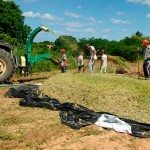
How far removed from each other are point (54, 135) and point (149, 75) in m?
5.28

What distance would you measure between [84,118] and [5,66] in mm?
5027

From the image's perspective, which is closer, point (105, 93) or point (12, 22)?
point (105, 93)

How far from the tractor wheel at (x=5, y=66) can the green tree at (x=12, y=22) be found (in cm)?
1969

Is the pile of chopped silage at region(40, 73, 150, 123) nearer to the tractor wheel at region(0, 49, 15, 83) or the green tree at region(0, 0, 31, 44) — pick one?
the tractor wheel at region(0, 49, 15, 83)

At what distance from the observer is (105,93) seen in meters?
7.62

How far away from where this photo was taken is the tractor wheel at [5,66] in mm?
Answer: 10633

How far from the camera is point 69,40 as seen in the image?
15164 mm

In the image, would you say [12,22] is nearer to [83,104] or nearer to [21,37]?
[21,37]

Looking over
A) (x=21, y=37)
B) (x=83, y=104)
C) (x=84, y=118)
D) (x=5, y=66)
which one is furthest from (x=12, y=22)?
(x=84, y=118)

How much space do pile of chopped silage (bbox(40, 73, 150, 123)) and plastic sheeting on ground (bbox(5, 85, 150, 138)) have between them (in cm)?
35

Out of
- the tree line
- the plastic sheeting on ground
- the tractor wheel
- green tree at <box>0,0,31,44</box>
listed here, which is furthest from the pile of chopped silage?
green tree at <box>0,0,31,44</box>

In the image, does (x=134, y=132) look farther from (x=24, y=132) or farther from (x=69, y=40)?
(x=69, y=40)

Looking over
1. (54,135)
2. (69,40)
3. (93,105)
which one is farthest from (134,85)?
(69,40)

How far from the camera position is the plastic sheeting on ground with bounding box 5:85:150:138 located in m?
5.94
